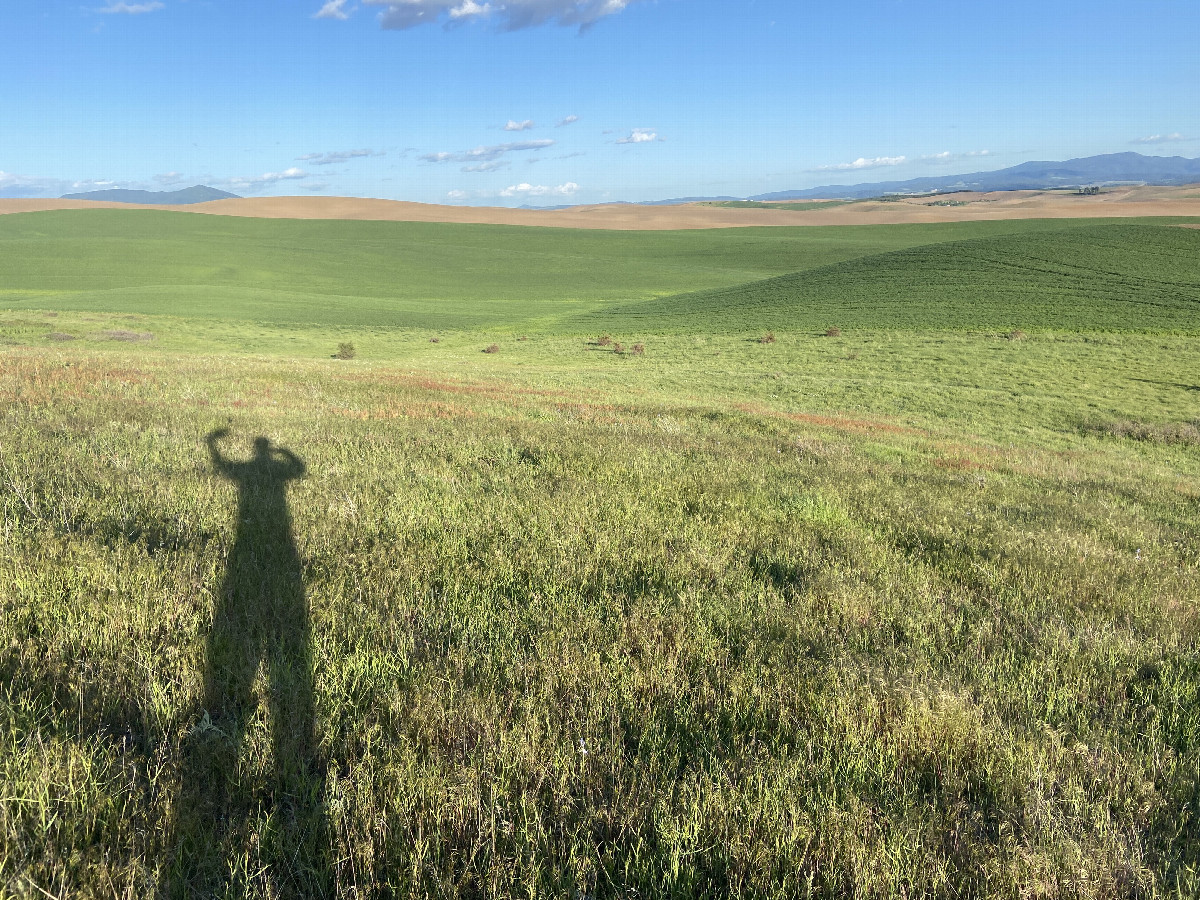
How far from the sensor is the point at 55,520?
478 centimetres

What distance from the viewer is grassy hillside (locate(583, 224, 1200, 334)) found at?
41.8 metres

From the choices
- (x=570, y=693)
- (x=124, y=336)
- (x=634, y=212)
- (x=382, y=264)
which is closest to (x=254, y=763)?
(x=570, y=693)

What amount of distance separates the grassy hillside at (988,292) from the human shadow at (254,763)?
4494 centimetres

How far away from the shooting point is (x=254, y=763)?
2.58 m

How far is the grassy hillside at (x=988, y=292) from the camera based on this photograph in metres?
41.8

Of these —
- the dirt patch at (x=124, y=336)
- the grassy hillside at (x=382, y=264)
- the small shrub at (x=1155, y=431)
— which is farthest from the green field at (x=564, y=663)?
the grassy hillside at (x=382, y=264)

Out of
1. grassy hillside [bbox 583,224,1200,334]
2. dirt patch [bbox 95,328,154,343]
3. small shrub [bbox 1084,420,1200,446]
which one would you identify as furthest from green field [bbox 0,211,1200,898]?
grassy hillside [bbox 583,224,1200,334]

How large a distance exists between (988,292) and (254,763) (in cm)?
5730

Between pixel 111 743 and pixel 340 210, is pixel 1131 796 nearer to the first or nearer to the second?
pixel 111 743

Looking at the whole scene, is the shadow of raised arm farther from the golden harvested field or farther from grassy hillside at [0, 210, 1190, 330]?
the golden harvested field

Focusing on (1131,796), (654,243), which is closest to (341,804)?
(1131,796)

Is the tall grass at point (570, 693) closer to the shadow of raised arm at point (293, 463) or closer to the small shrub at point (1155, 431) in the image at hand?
the shadow of raised arm at point (293, 463)

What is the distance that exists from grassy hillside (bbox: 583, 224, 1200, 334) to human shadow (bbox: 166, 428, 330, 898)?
4494 cm

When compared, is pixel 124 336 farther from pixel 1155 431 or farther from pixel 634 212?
pixel 634 212
